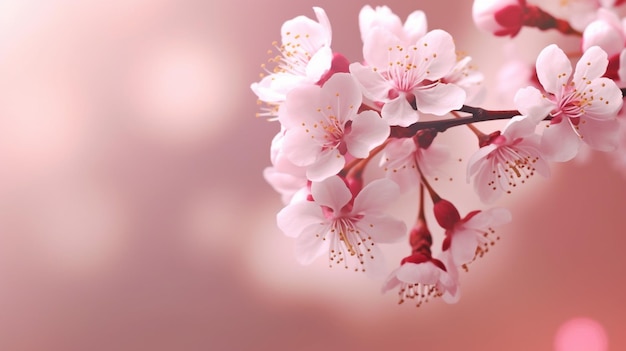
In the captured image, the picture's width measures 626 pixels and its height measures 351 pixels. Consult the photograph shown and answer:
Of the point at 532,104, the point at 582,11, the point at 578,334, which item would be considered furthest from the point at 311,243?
the point at 578,334

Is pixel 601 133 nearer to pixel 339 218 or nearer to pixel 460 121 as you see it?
pixel 460 121

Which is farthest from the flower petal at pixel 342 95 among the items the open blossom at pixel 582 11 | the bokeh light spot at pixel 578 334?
the bokeh light spot at pixel 578 334

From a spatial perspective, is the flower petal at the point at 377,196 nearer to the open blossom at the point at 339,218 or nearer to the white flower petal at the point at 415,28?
the open blossom at the point at 339,218

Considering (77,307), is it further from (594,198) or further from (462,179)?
(594,198)

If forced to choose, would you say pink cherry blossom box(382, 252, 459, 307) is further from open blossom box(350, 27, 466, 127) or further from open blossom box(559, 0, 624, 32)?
open blossom box(559, 0, 624, 32)

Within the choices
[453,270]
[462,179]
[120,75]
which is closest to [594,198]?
[462,179]

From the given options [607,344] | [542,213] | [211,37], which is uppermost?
[211,37]

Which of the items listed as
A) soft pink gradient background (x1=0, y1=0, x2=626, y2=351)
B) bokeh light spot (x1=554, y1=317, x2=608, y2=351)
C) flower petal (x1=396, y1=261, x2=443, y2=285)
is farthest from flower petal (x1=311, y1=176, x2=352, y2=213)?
bokeh light spot (x1=554, y1=317, x2=608, y2=351)
